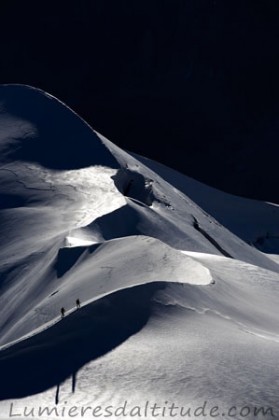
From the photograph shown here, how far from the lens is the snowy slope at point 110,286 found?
19.4 ft

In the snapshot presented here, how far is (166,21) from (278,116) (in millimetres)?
4687

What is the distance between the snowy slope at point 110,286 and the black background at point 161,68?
1153 centimetres

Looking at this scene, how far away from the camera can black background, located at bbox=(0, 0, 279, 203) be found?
27.9 m

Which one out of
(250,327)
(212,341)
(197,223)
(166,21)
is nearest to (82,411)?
(212,341)

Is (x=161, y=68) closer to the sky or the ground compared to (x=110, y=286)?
closer to the ground

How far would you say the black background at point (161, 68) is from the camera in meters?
27.9

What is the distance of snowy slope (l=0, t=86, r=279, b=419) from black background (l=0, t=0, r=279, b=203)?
1153 centimetres

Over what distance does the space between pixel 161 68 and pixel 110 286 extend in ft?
71.7

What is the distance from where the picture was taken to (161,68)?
29.2m

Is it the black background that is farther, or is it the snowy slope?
the black background

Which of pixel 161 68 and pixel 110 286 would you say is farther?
pixel 161 68

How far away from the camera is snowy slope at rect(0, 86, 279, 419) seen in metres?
5.90

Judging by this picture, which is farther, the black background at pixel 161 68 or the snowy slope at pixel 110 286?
the black background at pixel 161 68

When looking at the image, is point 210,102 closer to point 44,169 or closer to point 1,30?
point 1,30
